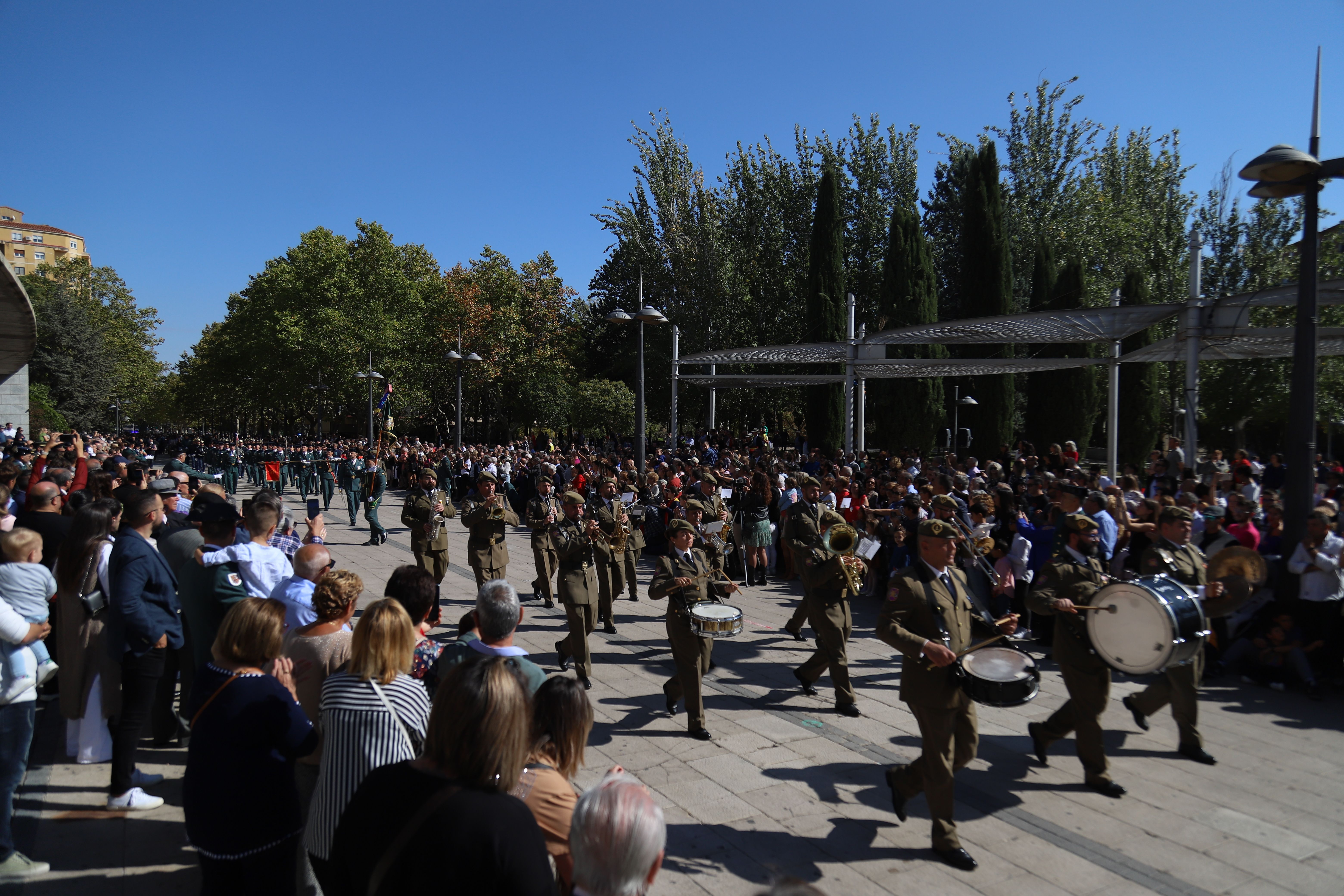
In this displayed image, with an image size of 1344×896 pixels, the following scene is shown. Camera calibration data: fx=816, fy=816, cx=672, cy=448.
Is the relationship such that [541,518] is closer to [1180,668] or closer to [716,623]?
[716,623]

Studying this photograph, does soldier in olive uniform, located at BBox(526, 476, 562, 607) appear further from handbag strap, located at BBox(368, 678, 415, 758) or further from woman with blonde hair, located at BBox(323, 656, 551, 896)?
woman with blonde hair, located at BBox(323, 656, 551, 896)

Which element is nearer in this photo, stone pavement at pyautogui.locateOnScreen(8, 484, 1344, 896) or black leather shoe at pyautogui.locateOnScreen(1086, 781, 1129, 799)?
stone pavement at pyautogui.locateOnScreen(8, 484, 1344, 896)

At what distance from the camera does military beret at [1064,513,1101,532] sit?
5.95 metres

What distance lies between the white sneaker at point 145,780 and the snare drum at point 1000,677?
197 inches

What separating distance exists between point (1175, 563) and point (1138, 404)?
78.3 ft

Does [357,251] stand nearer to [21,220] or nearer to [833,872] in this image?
[833,872]

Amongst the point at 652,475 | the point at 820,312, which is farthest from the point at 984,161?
the point at 652,475

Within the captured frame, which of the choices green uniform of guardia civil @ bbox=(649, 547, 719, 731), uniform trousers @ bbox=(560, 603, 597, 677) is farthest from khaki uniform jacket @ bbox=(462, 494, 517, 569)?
green uniform of guardia civil @ bbox=(649, 547, 719, 731)

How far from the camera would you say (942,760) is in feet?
15.0

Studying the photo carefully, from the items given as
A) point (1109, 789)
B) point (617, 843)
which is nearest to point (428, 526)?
point (1109, 789)

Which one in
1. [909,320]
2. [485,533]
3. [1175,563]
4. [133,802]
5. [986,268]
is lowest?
[133,802]

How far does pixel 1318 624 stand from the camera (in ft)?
24.9

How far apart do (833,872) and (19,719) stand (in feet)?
14.1

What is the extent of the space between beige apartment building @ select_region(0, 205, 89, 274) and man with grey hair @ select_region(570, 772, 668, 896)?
426 ft
